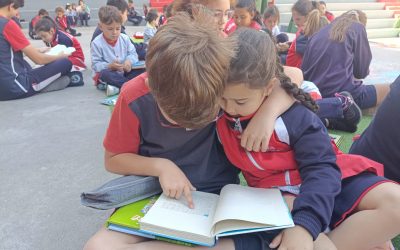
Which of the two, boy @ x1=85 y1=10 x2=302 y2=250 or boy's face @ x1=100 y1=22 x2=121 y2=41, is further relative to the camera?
boy's face @ x1=100 y1=22 x2=121 y2=41

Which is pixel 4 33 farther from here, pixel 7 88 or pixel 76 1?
pixel 76 1

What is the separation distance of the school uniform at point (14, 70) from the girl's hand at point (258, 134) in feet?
9.03

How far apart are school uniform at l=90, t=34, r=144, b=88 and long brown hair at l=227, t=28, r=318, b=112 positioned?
8.20ft

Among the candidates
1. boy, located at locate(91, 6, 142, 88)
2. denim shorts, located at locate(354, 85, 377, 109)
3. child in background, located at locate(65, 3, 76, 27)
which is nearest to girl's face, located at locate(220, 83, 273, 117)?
denim shorts, located at locate(354, 85, 377, 109)

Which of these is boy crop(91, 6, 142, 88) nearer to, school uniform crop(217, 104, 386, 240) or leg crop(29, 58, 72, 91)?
leg crop(29, 58, 72, 91)

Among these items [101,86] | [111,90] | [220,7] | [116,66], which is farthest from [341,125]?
[101,86]

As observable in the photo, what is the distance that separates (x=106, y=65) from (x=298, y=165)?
2.76 meters

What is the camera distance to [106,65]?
3.53 m

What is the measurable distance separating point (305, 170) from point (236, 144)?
0.71ft

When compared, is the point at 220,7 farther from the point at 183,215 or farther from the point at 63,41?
the point at 63,41

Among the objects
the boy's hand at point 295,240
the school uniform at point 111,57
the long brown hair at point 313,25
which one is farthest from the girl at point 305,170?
the school uniform at point 111,57

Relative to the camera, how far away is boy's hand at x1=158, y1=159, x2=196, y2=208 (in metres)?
1.09

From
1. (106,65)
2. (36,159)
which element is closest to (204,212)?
(36,159)

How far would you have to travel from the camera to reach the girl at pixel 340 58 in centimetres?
241
